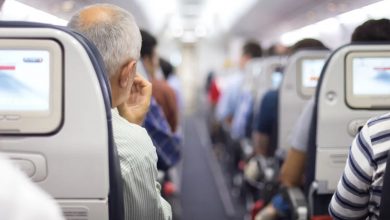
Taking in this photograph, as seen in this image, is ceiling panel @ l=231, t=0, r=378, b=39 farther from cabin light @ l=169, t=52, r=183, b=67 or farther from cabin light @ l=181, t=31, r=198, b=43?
cabin light @ l=169, t=52, r=183, b=67

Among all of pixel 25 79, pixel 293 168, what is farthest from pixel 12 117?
pixel 293 168

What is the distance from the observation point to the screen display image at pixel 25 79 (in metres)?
1.56

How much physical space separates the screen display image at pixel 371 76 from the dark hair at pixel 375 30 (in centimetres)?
31

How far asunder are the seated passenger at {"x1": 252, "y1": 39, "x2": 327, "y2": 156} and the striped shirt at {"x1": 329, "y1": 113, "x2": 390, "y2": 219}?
7.46 feet

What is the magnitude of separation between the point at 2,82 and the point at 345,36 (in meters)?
5.78

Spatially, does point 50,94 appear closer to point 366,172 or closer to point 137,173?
point 137,173

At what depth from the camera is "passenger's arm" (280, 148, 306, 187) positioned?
10.4 feet

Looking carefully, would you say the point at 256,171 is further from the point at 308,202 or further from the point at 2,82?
the point at 2,82

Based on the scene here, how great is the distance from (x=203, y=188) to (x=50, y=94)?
5854 millimetres

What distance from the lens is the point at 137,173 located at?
72.1 inches

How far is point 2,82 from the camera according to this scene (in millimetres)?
1562

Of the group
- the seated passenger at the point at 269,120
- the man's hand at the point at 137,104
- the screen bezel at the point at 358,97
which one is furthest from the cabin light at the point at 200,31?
the man's hand at the point at 137,104

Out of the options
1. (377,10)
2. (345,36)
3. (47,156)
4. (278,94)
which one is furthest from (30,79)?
(345,36)

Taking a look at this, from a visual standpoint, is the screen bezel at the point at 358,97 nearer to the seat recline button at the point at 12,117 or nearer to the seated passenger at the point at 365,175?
the seated passenger at the point at 365,175
